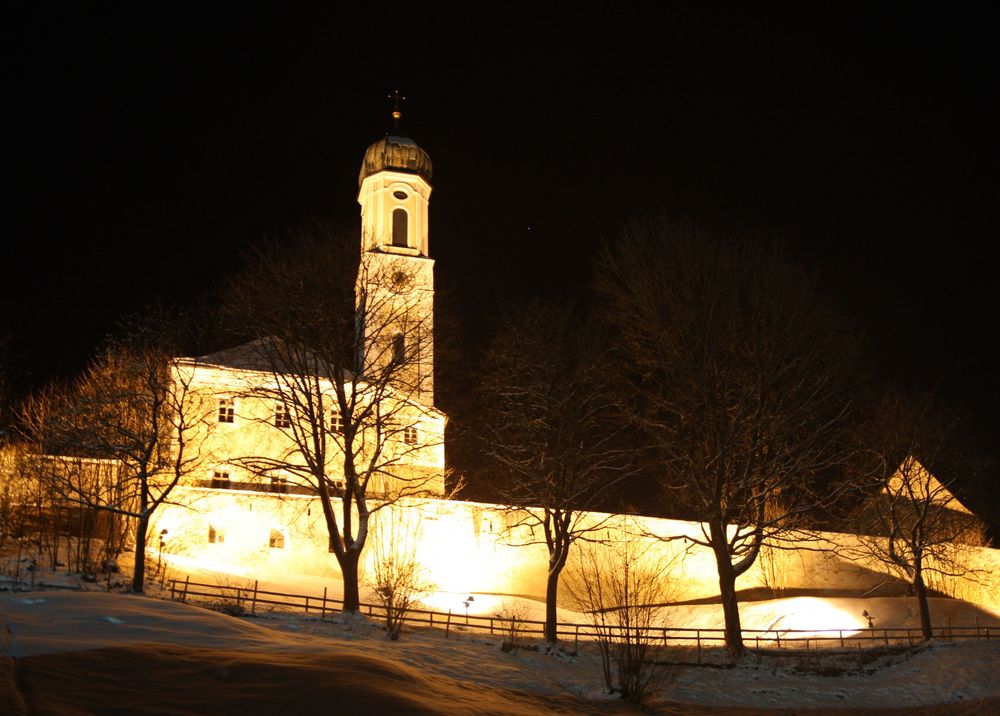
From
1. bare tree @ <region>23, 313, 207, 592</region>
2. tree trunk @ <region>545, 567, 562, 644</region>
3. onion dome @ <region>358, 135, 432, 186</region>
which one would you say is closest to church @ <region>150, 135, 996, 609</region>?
bare tree @ <region>23, 313, 207, 592</region>

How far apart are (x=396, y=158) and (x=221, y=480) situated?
21.5 meters

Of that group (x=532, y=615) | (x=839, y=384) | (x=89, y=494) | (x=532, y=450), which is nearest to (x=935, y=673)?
(x=839, y=384)

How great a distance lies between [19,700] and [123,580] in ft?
67.5

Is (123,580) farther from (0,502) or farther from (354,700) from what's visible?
(354,700)

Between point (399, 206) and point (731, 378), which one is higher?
point (399, 206)

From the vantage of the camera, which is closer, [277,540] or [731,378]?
[731,378]

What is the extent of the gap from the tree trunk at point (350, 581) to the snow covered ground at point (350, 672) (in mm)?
763

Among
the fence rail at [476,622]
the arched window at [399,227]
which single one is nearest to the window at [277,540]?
the fence rail at [476,622]

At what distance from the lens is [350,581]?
89.9ft

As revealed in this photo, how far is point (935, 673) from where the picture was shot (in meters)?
23.6

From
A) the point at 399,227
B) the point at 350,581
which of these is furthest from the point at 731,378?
the point at 399,227

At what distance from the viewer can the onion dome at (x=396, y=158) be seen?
171 ft

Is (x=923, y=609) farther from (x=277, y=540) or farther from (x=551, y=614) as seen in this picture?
(x=277, y=540)

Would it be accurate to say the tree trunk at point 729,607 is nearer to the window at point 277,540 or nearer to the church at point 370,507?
the church at point 370,507
